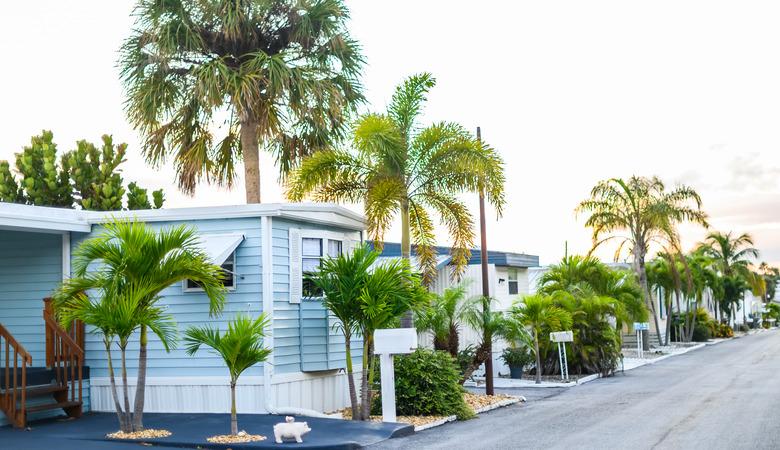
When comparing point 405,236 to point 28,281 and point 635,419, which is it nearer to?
point 635,419

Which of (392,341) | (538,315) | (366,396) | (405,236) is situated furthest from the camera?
(538,315)

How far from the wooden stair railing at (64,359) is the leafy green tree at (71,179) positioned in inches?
689

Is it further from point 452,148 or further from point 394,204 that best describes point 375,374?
point 452,148

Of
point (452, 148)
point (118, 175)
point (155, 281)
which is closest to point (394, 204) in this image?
point (452, 148)

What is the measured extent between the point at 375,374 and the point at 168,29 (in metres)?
9.34

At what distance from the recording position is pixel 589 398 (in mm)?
19688

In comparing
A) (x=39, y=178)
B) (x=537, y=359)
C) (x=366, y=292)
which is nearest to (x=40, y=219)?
(x=366, y=292)

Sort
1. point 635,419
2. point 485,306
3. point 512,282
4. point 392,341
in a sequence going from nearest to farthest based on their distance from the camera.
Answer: point 392,341 < point 635,419 < point 485,306 < point 512,282

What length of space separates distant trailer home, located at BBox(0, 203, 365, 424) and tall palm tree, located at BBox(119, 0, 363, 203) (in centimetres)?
500

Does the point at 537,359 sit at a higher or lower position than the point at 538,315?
lower

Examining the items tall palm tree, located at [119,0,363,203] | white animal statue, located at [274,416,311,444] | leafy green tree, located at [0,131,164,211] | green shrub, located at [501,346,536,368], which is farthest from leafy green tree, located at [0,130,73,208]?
white animal statue, located at [274,416,311,444]

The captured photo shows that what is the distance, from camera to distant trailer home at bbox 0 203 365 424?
15.2 meters

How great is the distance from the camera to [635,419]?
15.4 meters

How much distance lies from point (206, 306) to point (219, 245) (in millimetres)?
1128
